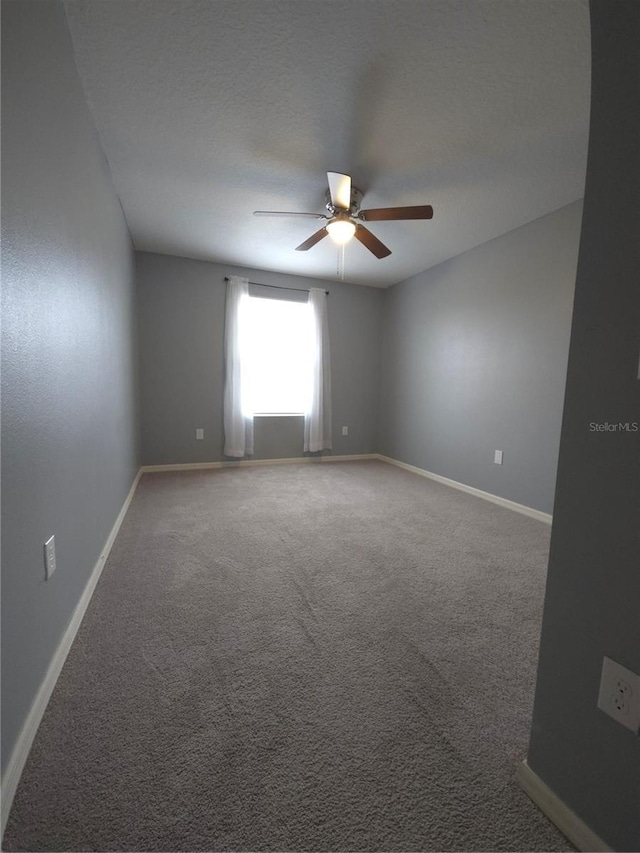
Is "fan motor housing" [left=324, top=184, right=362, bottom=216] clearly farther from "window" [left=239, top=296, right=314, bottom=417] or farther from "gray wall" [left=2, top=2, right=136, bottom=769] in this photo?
"window" [left=239, top=296, right=314, bottom=417]

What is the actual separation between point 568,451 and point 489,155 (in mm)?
2144

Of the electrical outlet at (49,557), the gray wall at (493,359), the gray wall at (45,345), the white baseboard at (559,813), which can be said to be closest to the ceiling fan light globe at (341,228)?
the gray wall at (45,345)

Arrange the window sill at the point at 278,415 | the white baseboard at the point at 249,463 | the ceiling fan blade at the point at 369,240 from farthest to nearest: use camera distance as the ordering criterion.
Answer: the window sill at the point at 278,415, the white baseboard at the point at 249,463, the ceiling fan blade at the point at 369,240

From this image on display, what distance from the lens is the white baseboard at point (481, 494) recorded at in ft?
8.93

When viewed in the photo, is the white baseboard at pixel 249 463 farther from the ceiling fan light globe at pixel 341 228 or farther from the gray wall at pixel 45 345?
the ceiling fan light globe at pixel 341 228

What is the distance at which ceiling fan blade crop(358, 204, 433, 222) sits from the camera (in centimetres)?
202

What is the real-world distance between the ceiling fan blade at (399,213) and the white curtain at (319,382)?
81.6 inches

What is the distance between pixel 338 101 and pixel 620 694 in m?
2.38

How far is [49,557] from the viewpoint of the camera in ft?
3.52

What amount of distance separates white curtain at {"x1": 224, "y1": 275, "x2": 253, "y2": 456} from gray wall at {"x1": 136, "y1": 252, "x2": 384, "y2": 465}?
11cm

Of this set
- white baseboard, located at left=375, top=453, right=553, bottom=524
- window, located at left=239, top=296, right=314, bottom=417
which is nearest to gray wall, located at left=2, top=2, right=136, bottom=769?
window, located at left=239, top=296, right=314, bottom=417

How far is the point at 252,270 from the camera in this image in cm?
400

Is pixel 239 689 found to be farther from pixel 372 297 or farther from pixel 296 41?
pixel 372 297

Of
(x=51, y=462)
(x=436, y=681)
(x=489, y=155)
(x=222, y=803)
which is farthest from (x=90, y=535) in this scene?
(x=489, y=155)
